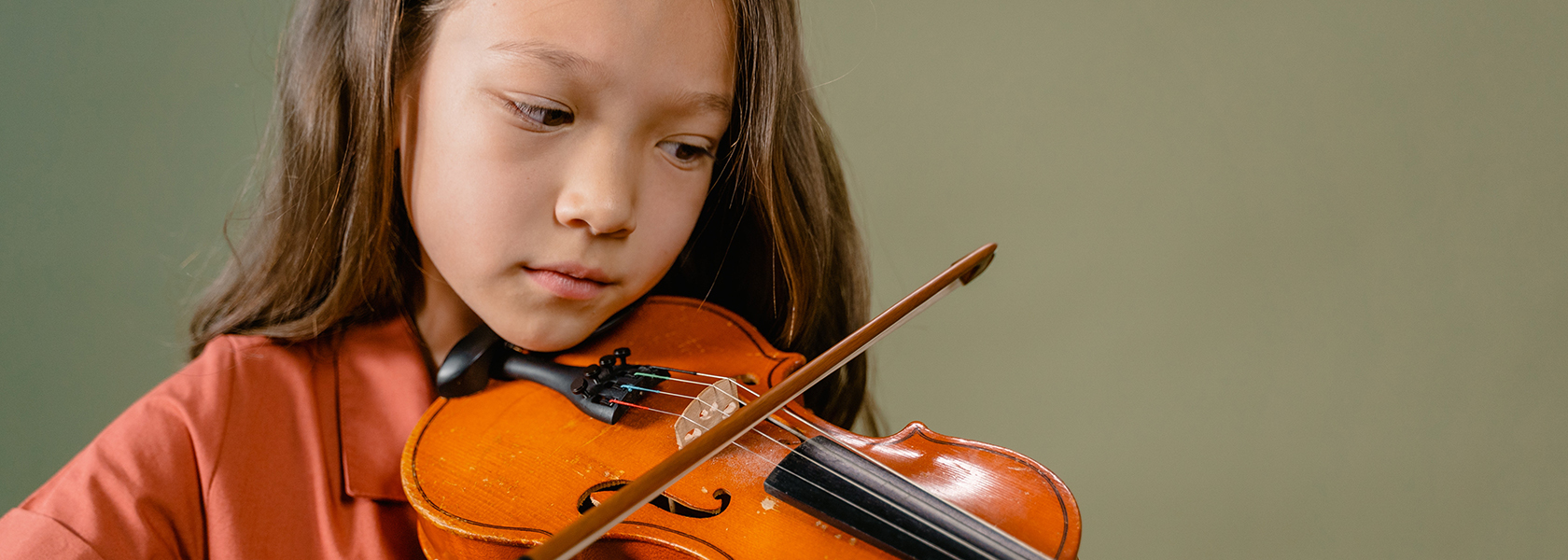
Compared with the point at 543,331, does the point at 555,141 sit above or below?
above

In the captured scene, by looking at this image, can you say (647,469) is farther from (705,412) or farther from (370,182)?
(370,182)

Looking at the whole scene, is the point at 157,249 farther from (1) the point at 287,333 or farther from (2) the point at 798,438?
(2) the point at 798,438

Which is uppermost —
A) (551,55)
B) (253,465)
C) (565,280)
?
(551,55)

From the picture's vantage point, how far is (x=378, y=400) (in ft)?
1.80

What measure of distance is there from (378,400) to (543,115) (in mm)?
208

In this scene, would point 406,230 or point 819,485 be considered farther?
point 406,230

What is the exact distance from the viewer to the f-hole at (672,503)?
1.45 ft

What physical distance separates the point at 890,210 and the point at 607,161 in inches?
17.5

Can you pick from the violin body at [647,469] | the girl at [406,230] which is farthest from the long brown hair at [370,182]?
the violin body at [647,469]

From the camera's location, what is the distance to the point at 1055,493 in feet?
1.35

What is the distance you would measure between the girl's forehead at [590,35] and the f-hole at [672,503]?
0.20 metres

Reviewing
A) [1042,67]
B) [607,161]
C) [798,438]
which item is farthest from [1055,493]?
[1042,67]

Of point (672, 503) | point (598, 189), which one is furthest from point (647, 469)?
point (598, 189)

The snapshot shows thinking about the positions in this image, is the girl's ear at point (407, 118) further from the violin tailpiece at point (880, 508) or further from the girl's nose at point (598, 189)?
the violin tailpiece at point (880, 508)
